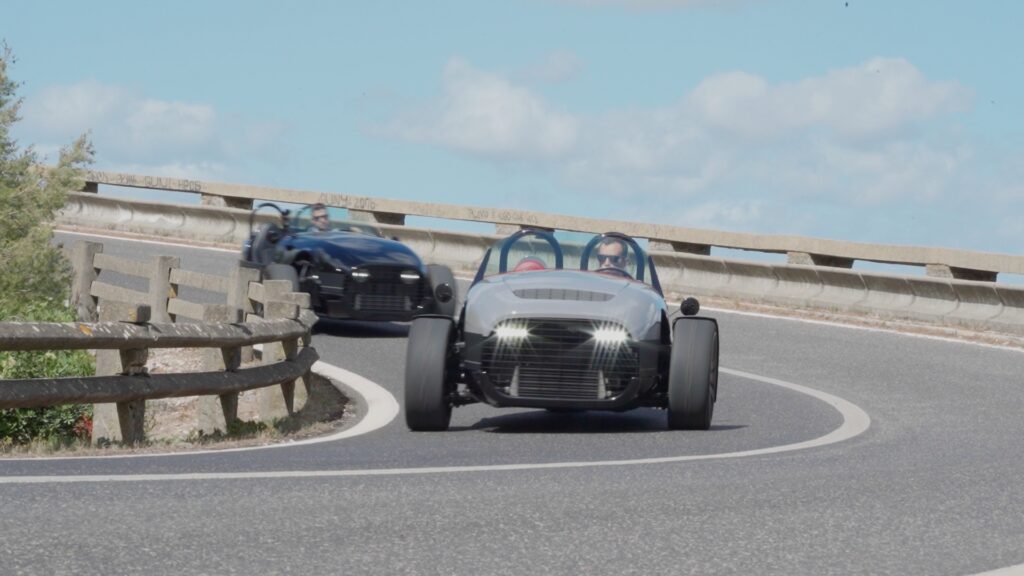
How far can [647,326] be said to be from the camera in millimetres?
10680

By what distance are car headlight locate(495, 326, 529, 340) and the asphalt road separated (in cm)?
66

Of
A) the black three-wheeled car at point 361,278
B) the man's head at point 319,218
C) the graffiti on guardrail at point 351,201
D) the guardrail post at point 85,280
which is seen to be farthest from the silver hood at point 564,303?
the graffiti on guardrail at point 351,201

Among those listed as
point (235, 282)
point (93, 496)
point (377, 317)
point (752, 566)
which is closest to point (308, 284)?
point (377, 317)

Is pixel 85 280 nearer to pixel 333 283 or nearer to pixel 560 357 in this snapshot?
pixel 333 283

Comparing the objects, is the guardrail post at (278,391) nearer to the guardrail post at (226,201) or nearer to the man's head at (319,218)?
the man's head at (319,218)

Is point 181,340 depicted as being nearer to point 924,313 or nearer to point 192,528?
point 192,528

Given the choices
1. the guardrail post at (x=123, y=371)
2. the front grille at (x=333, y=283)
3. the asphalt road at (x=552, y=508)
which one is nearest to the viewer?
the asphalt road at (x=552, y=508)

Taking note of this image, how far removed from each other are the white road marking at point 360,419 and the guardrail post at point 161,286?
181 cm

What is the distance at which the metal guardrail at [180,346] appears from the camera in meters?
9.16

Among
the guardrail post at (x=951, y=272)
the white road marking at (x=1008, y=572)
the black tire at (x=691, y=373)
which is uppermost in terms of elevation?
the guardrail post at (x=951, y=272)

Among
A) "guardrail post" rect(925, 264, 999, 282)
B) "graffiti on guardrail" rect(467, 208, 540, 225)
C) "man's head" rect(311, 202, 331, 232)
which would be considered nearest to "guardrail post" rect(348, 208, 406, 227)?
"graffiti on guardrail" rect(467, 208, 540, 225)

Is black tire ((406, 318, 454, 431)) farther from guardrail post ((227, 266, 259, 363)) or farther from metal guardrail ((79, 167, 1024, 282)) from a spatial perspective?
metal guardrail ((79, 167, 1024, 282))

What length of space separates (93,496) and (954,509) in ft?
12.4

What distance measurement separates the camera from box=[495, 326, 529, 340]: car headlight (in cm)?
1048
